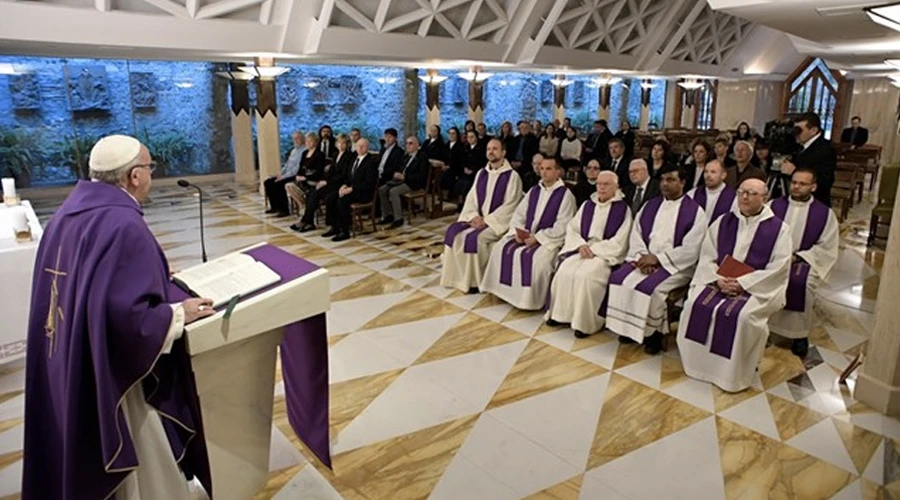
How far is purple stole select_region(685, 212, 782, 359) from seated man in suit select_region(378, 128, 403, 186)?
5.70 meters

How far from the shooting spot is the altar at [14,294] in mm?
4066

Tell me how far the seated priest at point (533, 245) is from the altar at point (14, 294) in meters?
3.55

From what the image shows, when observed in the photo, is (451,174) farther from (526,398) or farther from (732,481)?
(732,481)

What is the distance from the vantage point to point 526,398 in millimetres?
3951

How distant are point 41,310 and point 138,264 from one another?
50 centimetres

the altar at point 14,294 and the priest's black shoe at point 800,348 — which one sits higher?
the altar at point 14,294

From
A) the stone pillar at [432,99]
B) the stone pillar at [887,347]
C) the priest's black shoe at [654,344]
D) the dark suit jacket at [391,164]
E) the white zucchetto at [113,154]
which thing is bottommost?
the priest's black shoe at [654,344]

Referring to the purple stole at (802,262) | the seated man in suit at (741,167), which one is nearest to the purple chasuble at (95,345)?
the purple stole at (802,262)

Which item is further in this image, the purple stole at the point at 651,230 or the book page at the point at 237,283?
the purple stole at the point at 651,230

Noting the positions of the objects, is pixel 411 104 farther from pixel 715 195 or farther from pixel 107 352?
pixel 107 352

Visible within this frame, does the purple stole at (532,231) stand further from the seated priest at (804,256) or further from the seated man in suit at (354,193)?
the seated man in suit at (354,193)

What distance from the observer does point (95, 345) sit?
80.6 inches

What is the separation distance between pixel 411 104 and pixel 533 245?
39.1ft

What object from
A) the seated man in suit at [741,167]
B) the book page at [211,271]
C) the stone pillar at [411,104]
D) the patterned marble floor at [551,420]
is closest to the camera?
the book page at [211,271]
